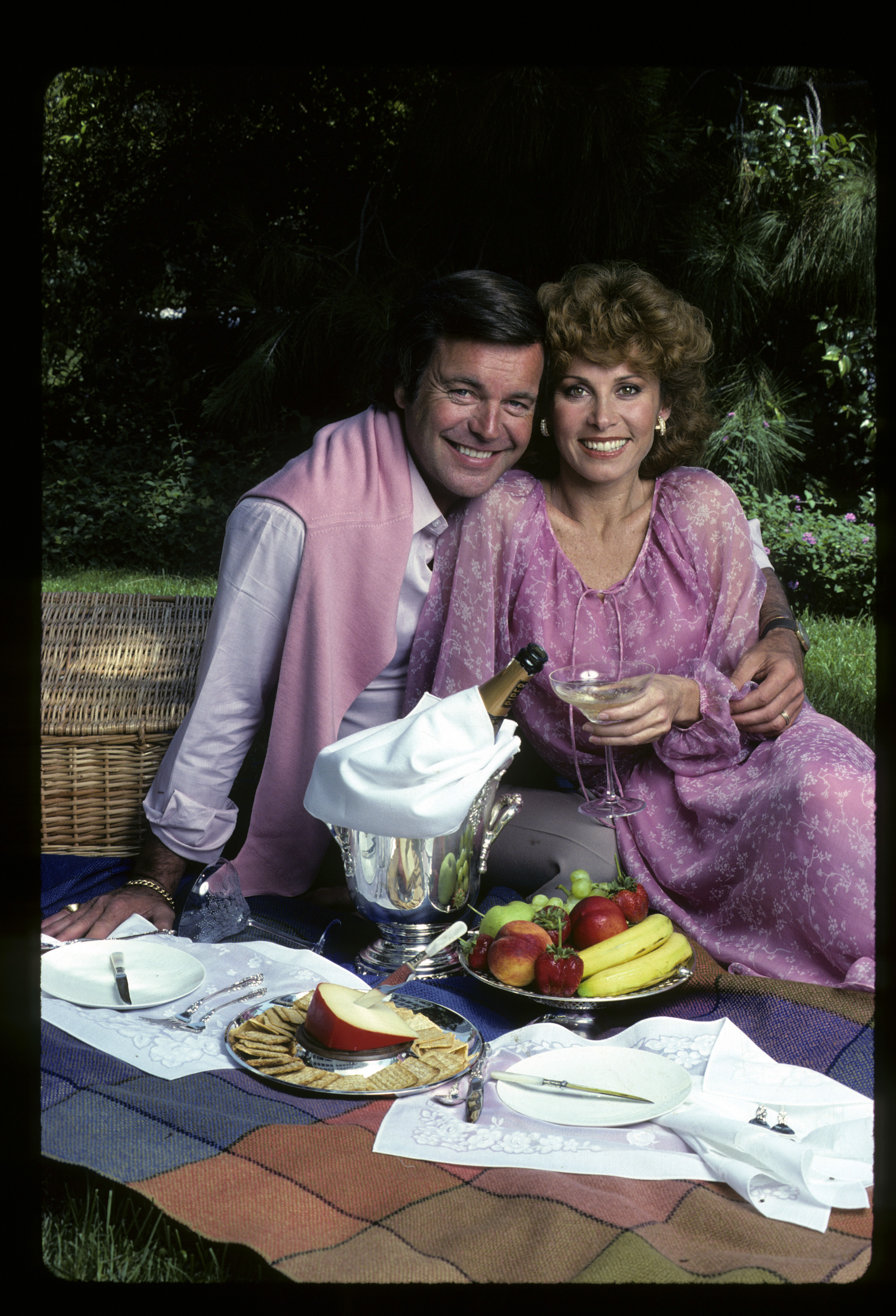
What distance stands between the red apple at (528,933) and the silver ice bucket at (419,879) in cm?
19

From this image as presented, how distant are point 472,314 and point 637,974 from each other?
1.50m

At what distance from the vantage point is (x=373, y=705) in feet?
9.05

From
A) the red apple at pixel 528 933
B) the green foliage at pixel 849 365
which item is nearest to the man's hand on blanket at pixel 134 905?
the red apple at pixel 528 933

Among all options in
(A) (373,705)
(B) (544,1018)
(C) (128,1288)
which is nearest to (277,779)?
(A) (373,705)

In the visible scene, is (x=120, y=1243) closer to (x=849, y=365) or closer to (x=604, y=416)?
(x=604, y=416)

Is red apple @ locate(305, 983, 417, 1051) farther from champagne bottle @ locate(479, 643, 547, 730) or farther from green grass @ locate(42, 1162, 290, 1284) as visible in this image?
champagne bottle @ locate(479, 643, 547, 730)

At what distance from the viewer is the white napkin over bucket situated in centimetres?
210

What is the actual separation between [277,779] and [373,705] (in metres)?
0.31

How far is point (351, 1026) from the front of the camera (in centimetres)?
175

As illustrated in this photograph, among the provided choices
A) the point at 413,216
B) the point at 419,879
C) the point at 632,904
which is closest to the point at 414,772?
the point at 419,879

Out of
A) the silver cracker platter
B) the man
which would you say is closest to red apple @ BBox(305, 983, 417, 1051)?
the silver cracker platter

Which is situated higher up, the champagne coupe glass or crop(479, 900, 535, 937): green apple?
the champagne coupe glass

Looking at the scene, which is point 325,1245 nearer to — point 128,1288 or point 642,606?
point 128,1288

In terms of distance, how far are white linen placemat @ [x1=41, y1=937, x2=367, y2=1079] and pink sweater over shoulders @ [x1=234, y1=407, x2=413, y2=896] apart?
50 cm
